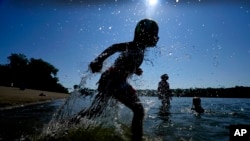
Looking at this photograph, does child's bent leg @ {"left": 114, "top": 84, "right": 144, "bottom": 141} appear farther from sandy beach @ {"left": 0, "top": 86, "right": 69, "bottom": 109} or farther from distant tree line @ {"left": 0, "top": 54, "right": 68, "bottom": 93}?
distant tree line @ {"left": 0, "top": 54, "right": 68, "bottom": 93}

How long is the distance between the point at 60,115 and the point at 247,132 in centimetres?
422

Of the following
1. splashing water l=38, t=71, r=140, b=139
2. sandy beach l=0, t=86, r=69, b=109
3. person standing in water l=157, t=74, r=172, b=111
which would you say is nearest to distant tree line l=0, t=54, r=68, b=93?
sandy beach l=0, t=86, r=69, b=109

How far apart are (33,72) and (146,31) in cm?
8755

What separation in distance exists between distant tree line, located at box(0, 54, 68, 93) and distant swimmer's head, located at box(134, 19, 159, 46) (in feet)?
249

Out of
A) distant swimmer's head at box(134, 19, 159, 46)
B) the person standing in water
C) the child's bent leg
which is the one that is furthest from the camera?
the person standing in water

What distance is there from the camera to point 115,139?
5.70m

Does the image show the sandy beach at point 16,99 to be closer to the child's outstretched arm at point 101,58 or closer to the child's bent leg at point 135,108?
the child's outstretched arm at point 101,58

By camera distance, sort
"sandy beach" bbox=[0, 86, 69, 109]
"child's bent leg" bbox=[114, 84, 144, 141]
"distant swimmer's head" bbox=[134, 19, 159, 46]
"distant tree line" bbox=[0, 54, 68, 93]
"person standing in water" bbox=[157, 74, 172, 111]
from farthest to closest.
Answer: "distant tree line" bbox=[0, 54, 68, 93] → "person standing in water" bbox=[157, 74, 172, 111] → "sandy beach" bbox=[0, 86, 69, 109] → "distant swimmer's head" bbox=[134, 19, 159, 46] → "child's bent leg" bbox=[114, 84, 144, 141]

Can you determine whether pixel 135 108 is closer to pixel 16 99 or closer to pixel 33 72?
pixel 16 99

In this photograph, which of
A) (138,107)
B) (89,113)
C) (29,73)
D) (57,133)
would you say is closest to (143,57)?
(138,107)

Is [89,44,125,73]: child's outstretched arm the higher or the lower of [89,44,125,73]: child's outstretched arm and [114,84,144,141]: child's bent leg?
the higher

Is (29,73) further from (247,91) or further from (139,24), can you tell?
(139,24)

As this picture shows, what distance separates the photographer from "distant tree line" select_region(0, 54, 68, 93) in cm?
8088

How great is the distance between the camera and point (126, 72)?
16.9ft
